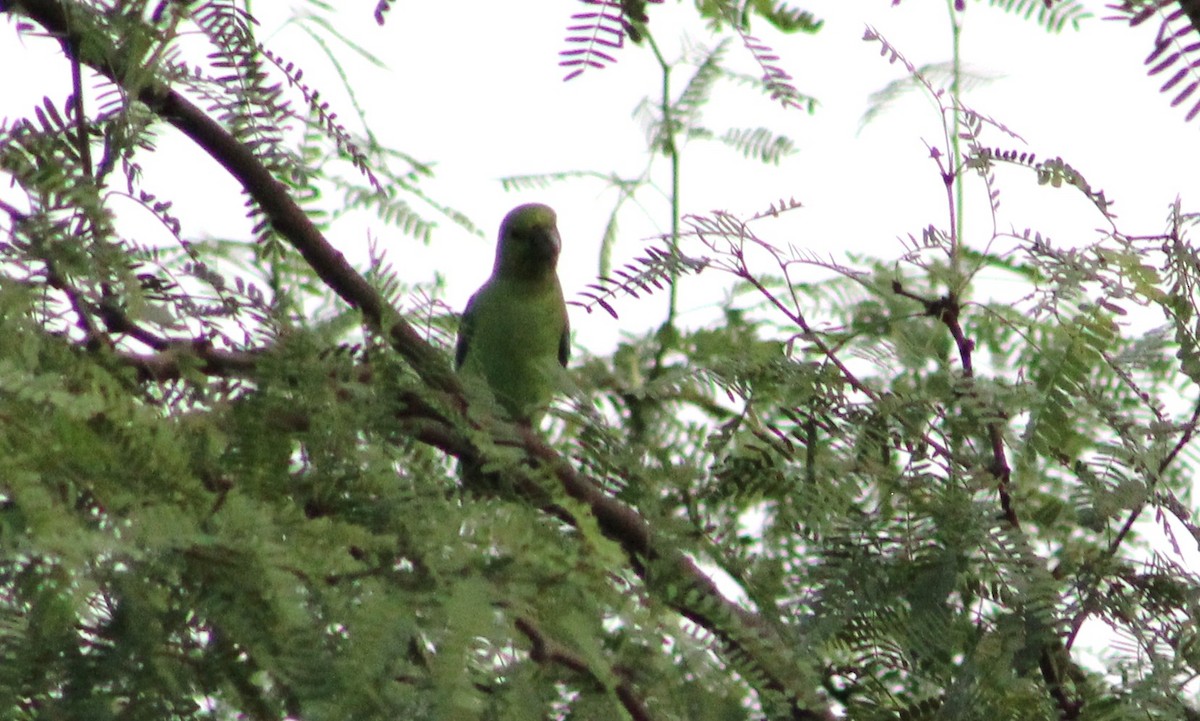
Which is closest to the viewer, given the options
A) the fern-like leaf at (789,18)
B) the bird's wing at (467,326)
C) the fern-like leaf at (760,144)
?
the fern-like leaf at (789,18)

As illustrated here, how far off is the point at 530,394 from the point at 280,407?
177 centimetres

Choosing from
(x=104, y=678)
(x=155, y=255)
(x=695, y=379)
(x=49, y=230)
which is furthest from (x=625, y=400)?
(x=104, y=678)

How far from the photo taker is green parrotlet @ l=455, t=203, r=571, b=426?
336 centimetres

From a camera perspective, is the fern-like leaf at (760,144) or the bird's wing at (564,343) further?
the bird's wing at (564,343)

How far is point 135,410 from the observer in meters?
0.92

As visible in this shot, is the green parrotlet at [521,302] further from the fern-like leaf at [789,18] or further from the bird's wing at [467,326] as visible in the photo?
the fern-like leaf at [789,18]

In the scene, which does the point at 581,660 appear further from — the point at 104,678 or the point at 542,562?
the point at 104,678

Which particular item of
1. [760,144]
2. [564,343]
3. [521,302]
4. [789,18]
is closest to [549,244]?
[521,302]

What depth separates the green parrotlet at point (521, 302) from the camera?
3.36 meters

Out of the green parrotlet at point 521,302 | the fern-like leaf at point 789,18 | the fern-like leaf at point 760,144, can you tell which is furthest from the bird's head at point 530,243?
the fern-like leaf at point 789,18

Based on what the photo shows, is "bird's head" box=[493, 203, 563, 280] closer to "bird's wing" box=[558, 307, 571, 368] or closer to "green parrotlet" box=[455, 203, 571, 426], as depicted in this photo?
"green parrotlet" box=[455, 203, 571, 426]

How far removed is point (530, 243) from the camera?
3602 mm

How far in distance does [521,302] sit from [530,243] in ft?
0.55

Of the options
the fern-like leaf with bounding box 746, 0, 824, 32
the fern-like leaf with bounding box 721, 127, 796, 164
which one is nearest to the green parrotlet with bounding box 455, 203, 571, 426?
the fern-like leaf with bounding box 721, 127, 796, 164
